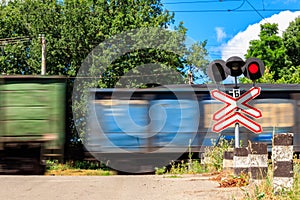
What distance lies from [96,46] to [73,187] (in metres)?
26.6

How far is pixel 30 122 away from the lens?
13812 mm

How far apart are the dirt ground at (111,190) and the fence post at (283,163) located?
0.70 metres

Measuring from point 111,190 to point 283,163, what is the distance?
3474 mm

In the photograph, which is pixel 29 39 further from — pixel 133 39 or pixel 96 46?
pixel 133 39

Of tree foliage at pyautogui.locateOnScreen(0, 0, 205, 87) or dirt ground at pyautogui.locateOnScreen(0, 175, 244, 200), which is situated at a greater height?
tree foliage at pyautogui.locateOnScreen(0, 0, 205, 87)

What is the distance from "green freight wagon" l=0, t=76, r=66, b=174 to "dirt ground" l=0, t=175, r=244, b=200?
321cm

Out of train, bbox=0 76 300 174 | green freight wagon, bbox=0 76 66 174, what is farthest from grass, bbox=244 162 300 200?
train, bbox=0 76 300 174

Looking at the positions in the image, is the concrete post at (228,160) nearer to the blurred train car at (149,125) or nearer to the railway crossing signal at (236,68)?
the railway crossing signal at (236,68)

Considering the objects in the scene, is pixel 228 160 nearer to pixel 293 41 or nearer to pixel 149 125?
pixel 149 125

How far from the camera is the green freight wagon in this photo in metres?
13.8

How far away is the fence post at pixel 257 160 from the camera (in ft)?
26.9

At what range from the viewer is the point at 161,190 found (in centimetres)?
923

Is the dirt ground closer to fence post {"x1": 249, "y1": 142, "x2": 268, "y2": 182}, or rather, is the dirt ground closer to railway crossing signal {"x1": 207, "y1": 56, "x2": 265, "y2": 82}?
fence post {"x1": 249, "y1": 142, "x2": 268, "y2": 182}

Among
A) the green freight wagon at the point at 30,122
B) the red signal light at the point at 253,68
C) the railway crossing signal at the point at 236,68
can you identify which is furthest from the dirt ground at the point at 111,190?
the green freight wagon at the point at 30,122
